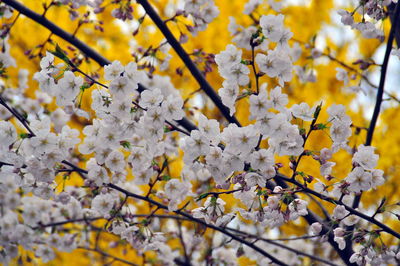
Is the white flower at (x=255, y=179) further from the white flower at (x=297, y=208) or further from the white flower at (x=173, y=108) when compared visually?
the white flower at (x=173, y=108)

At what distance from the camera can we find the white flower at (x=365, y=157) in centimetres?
160

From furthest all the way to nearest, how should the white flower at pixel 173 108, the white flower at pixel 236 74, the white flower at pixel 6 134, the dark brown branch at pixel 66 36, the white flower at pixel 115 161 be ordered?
the dark brown branch at pixel 66 36 → the white flower at pixel 115 161 → the white flower at pixel 6 134 → the white flower at pixel 173 108 → the white flower at pixel 236 74

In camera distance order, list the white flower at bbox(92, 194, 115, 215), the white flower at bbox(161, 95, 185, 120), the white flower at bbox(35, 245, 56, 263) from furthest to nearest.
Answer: the white flower at bbox(35, 245, 56, 263), the white flower at bbox(92, 194, 115, 215), the white flower at bbox(161, 95, 185, 120)

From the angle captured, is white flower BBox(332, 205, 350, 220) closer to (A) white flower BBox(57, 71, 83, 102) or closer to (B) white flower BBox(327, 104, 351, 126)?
(B) white flower BBox(327, 104, 351, 126)

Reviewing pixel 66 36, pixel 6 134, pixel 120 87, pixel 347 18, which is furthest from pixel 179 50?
pixel 6 134

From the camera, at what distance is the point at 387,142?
403cm

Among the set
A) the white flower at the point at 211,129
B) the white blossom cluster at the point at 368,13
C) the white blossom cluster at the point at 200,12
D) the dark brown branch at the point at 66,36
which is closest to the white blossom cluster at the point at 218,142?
the white flower at the point at 211,129

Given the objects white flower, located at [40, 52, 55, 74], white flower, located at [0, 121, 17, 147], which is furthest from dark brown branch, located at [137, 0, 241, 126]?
white flower, located at [0, 121, 17, 147]

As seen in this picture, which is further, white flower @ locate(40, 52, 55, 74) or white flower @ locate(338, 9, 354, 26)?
white flower @ locate(338, 9, 354, 26)

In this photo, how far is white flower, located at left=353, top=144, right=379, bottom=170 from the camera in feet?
5.24

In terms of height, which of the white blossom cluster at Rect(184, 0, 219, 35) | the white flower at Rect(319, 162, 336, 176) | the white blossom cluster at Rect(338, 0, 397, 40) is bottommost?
the white flower at Rect(319, 162, 336, 176)

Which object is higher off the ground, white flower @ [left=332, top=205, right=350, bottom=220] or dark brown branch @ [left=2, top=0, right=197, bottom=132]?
dark brown branch @ [left=2, top=0, right=197, bottom=132]

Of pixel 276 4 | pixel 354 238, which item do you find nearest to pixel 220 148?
pixel 354 238

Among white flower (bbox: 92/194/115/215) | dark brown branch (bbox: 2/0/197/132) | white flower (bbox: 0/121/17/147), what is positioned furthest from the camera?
Answer: dark brown branch (bbox: 2/0/197/132)
